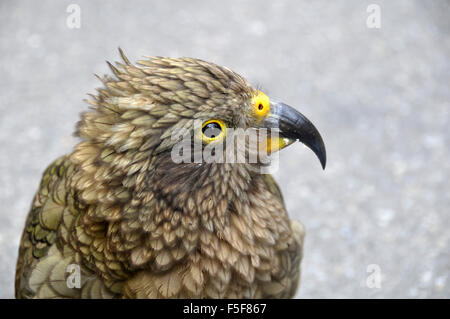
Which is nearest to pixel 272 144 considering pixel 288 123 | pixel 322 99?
pixel 288 123

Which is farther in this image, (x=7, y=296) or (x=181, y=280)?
(x=7, y=296)

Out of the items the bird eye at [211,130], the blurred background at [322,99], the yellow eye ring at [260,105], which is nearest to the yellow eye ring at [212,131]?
the bird eye at [211,130]

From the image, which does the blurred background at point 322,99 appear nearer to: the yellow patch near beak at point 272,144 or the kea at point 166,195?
the kea at point 166,195

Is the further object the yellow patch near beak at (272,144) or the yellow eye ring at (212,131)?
the yellow patch near beak at (272,144)

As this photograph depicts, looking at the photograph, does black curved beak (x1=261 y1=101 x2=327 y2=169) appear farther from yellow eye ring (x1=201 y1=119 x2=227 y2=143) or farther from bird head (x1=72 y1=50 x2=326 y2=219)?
yellow eye ring (x1=201 y1=119 x2=227 y2=143)

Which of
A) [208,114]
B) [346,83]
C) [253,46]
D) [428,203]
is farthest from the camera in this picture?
[253,46]

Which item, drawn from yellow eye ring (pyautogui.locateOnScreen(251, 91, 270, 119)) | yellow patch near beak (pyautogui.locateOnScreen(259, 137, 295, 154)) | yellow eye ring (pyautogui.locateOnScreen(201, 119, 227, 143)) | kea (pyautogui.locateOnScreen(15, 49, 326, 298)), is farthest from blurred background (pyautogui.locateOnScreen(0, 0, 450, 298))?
yellow eye ring (pyautogui.locateOnScreen(201, 119, 227, 143))
